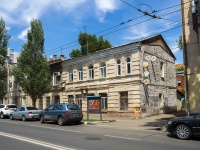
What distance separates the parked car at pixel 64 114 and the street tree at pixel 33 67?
9.93 meters

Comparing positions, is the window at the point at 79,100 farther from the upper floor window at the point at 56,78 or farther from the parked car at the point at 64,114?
the parked car at the point at 64,114

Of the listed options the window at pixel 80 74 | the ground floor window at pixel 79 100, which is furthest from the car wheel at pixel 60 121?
the window at pixel 80 74

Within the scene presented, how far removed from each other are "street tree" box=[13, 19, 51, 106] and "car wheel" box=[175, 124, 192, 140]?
2132 centimetres

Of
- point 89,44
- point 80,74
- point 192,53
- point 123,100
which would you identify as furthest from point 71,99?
point 89,44

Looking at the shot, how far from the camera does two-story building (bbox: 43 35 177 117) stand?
25.0 meters

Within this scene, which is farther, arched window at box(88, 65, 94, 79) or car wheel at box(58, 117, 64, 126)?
arched window at box(88, 65, 94, 79)

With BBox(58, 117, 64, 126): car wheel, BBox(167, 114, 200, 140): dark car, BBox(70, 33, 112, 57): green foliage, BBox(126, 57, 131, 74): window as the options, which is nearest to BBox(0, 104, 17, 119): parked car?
BBox(58, 117, 64, 126): car wheel

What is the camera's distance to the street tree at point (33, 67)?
102 ft

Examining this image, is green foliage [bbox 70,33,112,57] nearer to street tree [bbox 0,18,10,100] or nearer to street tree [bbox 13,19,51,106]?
street tree [bbox 0,18,10,100]

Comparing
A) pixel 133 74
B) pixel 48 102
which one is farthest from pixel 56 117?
pixel 48 102

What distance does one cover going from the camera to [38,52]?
31922mm

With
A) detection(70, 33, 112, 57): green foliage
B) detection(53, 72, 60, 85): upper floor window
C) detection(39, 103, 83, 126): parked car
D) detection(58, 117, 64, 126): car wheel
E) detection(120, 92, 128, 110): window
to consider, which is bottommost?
detection(58, 117, 64, 126): car wheel

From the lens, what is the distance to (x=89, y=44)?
47906mm

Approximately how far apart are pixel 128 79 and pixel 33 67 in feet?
39.8
